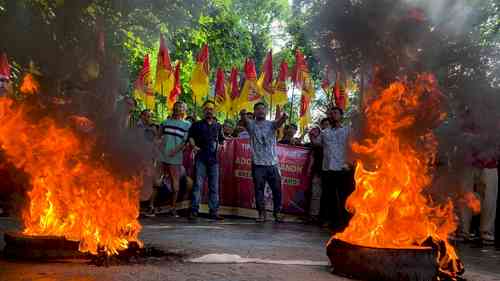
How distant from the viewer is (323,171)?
11.5 metres

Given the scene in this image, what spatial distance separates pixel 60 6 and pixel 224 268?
348 cm

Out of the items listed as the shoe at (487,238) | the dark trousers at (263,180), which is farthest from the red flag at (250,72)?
the shoe at (487,238)

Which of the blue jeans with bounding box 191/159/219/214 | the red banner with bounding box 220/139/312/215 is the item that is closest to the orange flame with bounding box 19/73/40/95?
the blue jeans with bounding box 191/159/219/214

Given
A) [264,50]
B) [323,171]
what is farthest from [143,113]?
[264,50]

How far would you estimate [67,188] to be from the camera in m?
5.74

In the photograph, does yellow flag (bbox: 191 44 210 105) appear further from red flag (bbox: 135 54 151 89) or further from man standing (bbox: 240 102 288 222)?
man standing (bbox: 240 102 288 222)

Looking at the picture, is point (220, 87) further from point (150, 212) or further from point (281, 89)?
point (150, 212)

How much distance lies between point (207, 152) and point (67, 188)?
18.6ft

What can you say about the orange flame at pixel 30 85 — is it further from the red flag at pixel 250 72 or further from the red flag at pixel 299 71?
Result: the red flag at pixel 250 72

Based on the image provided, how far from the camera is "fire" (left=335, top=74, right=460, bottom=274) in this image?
5730 mm

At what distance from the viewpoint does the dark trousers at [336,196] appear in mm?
11266

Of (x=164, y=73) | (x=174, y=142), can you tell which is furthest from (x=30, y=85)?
(x=164, y=73)

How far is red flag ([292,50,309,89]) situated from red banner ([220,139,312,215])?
22.7 feet

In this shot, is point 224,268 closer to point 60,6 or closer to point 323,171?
point 60,6
